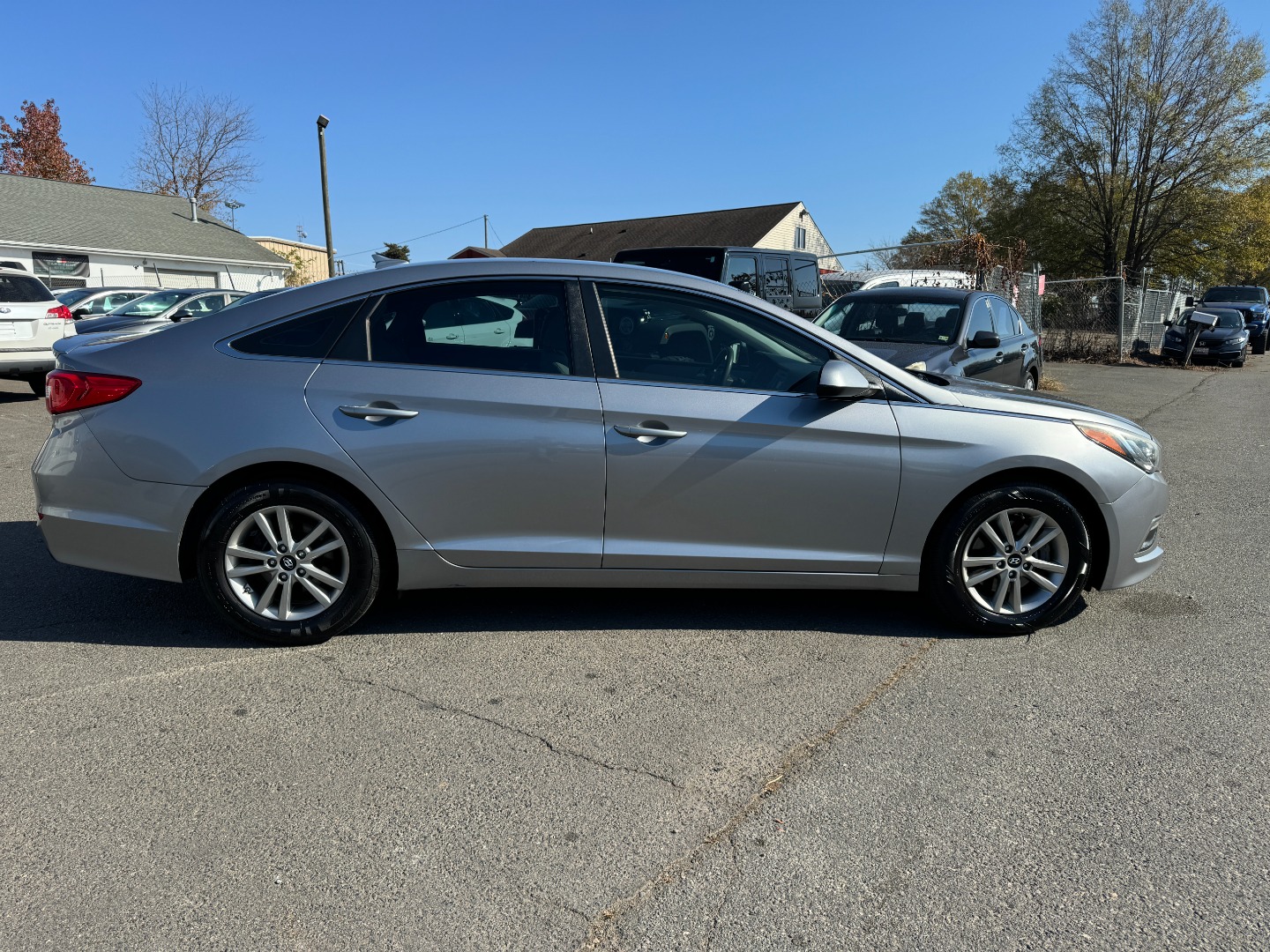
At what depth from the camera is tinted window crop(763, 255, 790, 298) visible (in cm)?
1334

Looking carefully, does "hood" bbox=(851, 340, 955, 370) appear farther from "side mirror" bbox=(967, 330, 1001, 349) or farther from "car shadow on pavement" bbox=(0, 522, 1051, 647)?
"car shadow on pavement" bbox=(0, 522, 1051, 647)

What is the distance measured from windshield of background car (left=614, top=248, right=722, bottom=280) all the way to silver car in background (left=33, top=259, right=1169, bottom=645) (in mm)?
8468

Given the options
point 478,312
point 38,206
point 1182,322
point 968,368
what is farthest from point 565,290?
point 38,206

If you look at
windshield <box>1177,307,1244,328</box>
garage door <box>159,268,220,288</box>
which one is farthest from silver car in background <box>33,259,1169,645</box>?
garage door <box>159,268,220,288</box>

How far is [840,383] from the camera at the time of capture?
3820mm

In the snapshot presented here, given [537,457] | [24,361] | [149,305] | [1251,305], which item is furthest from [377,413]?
[1251,305]

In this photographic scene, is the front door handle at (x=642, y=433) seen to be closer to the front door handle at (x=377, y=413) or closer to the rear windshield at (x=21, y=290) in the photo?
the front door handle at (x=377, y=413)

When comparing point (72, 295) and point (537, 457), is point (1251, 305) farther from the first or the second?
point (537, 457)

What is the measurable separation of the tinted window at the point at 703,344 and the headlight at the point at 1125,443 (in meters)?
1.26

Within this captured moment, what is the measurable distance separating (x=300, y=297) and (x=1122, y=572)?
12.7ft

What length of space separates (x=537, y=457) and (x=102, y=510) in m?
1.83

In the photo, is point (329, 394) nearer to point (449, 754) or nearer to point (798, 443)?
point (449, 754)

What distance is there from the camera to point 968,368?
8.14 m

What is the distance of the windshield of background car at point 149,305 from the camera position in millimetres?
15633
